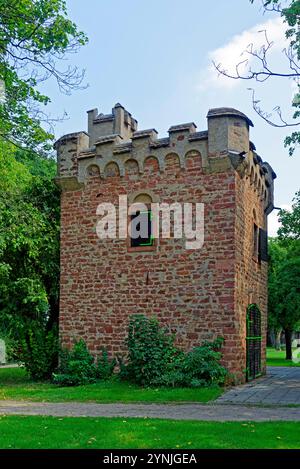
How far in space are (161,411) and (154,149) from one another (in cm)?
712

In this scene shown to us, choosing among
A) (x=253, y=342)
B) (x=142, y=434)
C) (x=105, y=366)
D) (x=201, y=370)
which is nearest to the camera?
(x=142, y=434)

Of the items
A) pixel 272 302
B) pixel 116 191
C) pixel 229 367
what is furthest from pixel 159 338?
pixel 272 302

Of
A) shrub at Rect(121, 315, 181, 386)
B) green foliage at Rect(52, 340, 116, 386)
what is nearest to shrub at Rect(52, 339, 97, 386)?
green foliage at Rect(52, 340, 116, 386)

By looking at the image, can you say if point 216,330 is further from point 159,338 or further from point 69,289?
point 69,289

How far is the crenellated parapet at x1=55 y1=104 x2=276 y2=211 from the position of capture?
13781 millimetres

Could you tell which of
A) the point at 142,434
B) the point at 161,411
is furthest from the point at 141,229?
the point at 142,434

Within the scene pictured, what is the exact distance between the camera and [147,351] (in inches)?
527

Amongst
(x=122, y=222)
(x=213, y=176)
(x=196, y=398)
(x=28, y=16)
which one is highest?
(x=28, y=16)

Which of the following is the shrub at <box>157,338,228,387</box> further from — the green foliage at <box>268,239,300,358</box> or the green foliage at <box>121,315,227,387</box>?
the green foliage at <box>268,239,300,358</box>

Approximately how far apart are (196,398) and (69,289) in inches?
213

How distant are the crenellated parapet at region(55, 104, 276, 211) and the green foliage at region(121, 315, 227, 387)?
→ 4234 mm

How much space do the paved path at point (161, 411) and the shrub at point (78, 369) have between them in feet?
8.73

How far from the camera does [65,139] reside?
52.4ft

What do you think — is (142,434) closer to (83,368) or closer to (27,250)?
(83,368)
